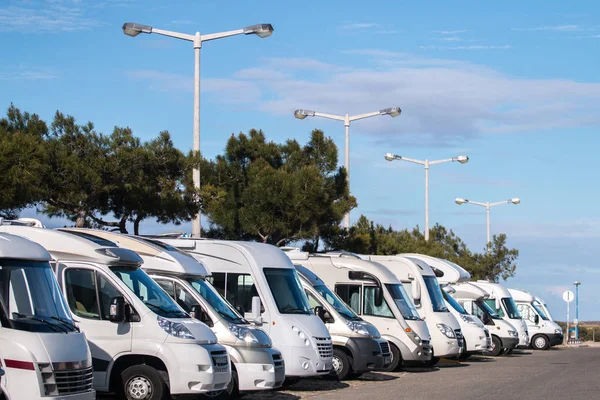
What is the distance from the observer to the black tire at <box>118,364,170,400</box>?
46.3 ft

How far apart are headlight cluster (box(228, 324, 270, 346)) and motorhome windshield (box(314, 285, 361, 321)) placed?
502cm

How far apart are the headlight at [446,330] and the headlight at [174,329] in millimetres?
12871

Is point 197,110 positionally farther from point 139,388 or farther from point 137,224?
point 139,388

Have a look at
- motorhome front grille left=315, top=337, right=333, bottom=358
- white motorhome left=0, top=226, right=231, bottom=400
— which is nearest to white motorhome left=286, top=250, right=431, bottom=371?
motorhome front grille left=315, top=337, right=333, bottom=358

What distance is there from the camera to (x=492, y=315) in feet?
116

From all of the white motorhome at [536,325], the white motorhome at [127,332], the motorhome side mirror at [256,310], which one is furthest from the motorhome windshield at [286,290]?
the white motorhome at [536,325]

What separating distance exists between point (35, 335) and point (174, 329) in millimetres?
3539

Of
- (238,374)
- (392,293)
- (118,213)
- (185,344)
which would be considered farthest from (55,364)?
(392,293)

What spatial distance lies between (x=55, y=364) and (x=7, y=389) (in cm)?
54

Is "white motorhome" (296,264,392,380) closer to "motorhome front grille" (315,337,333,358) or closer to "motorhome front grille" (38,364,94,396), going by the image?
"motorhome front grille" (315,337,333,358)

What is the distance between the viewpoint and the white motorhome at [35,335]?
10570 mm

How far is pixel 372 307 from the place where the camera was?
23.5 metres

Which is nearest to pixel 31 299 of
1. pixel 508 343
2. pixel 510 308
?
pixel 508 343

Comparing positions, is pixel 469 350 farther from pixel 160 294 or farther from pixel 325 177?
pixel 160 294
